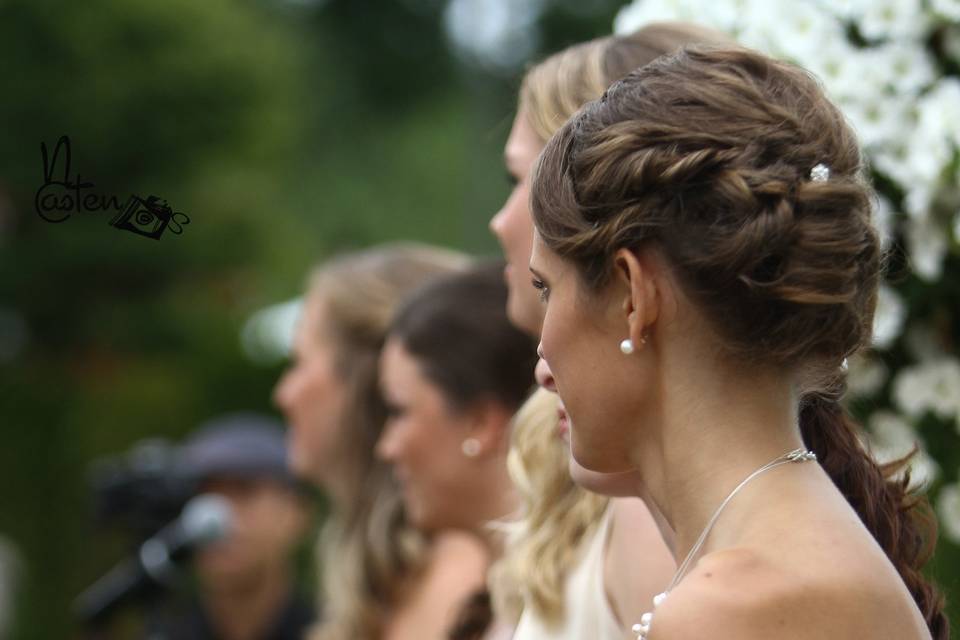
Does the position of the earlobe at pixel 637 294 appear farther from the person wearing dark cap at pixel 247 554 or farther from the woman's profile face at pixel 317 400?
the person wearing dark cap at pixel 247 554

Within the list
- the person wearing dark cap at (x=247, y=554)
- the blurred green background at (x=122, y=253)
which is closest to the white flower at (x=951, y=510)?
the person wearing dark cap at (x=247, y=554)

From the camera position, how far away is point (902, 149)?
114 inches

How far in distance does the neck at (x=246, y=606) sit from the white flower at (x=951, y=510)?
147 inches

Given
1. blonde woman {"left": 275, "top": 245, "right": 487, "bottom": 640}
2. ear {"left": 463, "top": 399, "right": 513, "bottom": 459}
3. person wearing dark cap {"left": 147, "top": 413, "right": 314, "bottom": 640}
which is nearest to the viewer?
ear {"left": 463, "top": 399, "right": 513, "bottom": 459}

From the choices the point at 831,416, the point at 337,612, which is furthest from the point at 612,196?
the point at 337,612

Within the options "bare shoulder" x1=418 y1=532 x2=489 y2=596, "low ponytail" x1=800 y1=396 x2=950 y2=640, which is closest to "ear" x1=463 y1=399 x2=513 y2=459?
"bare shoulder" x1=418 y1=532 x2=489 y2=596

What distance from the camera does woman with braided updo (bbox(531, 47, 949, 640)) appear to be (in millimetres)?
1587

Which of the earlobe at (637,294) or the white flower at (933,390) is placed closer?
the earlobe at (637,294)

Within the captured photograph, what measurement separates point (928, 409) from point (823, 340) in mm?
1465

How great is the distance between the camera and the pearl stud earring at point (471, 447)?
3746mm

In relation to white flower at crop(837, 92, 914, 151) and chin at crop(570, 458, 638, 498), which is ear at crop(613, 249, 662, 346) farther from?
white flower at crop(837, 92, 914, 151)

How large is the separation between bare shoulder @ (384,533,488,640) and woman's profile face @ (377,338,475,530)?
0.50 ft

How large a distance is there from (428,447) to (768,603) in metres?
2.32

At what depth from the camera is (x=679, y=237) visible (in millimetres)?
1654
